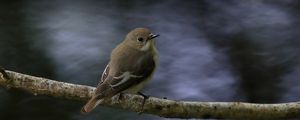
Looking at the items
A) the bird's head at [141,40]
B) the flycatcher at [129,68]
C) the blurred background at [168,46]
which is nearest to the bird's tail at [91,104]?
the flycatcher at [129,68]

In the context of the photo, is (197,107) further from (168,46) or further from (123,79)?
(168,46)

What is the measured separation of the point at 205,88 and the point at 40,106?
1.54 m

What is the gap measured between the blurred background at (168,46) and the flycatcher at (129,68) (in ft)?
7.40

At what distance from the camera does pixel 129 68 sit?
3.79 meters

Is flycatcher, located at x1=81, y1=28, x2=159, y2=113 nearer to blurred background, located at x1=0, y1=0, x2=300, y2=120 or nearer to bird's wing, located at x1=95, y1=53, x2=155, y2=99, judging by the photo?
bird's wing, located at x1=95, y1=53, x2=155, y2=99

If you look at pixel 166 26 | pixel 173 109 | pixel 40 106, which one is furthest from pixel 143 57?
pixel 166 26

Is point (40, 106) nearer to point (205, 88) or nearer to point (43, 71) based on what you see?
point (43, 71)

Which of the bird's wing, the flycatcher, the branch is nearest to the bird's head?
the flycatcher

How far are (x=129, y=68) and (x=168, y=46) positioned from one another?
3689 mm

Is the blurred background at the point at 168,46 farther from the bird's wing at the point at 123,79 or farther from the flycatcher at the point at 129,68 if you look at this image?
the bird's wing at the point at 123,79

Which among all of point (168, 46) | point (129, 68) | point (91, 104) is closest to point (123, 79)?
point (129, 68)

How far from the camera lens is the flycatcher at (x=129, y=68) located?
3555 millimetres

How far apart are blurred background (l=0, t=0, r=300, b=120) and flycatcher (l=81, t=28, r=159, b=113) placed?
2257mm

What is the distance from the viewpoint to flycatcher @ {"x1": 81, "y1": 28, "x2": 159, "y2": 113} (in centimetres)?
355
